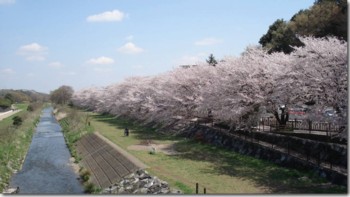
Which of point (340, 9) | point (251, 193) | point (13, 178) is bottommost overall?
point (13, 178)

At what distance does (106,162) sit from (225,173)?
40.2 ft

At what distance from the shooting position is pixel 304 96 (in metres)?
23.7

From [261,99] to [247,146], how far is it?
3.69 m

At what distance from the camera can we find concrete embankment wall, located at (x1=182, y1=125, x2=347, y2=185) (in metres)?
18.7

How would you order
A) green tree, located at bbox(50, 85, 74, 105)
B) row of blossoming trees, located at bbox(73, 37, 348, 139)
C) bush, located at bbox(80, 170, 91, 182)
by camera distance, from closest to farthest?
row of blossoming trees, located at bbox(73, 37, 348, 139), bush, located at bbox(80, 170, 91, 182), green tree, located at bbox(50, 85, 74, 105)

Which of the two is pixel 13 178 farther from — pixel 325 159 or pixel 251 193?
pixel 325 159

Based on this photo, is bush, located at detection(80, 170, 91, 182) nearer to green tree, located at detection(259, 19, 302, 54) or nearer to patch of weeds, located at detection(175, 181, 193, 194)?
patch of weeds, located at detection(175, 181, 193, 194)

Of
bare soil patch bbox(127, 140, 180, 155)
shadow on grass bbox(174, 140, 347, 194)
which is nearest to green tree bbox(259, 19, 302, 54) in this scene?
bare soil patch bbox(127, 140, 180, 155)

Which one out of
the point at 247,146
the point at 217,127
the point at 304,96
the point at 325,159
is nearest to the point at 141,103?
the point at 217,127

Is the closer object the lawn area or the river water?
the lawn area

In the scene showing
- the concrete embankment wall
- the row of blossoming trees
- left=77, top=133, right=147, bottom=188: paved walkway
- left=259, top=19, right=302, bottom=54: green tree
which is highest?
left=259, top=19, right=302, bottom=54: green tree

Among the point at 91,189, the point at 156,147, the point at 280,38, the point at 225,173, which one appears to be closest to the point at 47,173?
the point at 91,189

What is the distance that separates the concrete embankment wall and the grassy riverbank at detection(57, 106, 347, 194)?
45cm

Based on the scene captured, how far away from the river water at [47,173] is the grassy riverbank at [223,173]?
5331 millimetres
